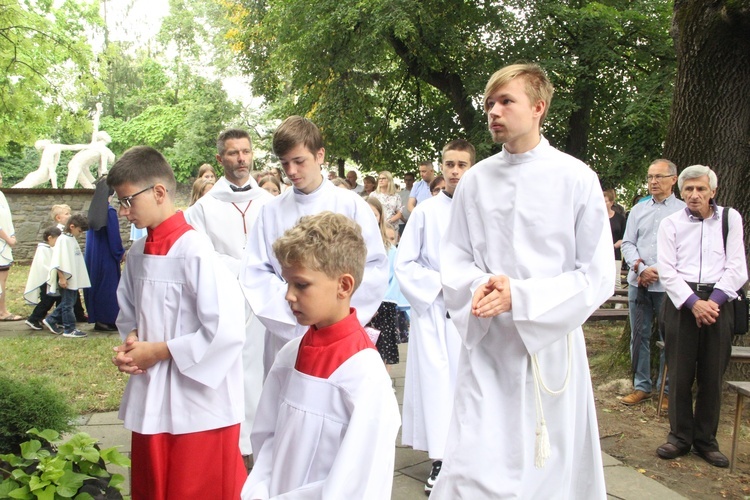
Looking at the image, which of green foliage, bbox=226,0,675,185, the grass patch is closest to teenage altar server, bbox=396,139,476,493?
the grass patch

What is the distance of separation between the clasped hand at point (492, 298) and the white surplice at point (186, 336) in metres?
1.07

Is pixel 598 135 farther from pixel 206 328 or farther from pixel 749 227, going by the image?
pixel 206 328

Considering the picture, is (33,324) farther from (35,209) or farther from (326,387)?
(326,387)

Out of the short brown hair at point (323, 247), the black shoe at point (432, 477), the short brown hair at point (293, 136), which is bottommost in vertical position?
the black shoe at point (432, 477)

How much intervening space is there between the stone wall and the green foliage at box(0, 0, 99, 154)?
29.0ft

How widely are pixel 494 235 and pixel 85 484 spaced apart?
7.35ft

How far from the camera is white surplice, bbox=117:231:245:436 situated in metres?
3.46

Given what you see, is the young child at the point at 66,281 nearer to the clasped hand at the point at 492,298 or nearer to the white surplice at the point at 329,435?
the clasped hand at the point at 492,298

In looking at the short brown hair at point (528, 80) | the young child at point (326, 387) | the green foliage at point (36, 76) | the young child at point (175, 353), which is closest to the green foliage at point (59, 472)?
the young child at point (175, 353)

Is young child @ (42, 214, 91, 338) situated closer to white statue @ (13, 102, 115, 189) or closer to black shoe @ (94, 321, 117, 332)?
black shoe @ (94, 321, 117, 332)

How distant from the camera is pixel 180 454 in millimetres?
3496

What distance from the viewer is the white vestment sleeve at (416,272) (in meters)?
5.43

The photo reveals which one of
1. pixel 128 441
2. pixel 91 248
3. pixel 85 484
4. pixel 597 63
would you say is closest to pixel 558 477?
pixel 85 484

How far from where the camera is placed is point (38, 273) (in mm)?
10594
